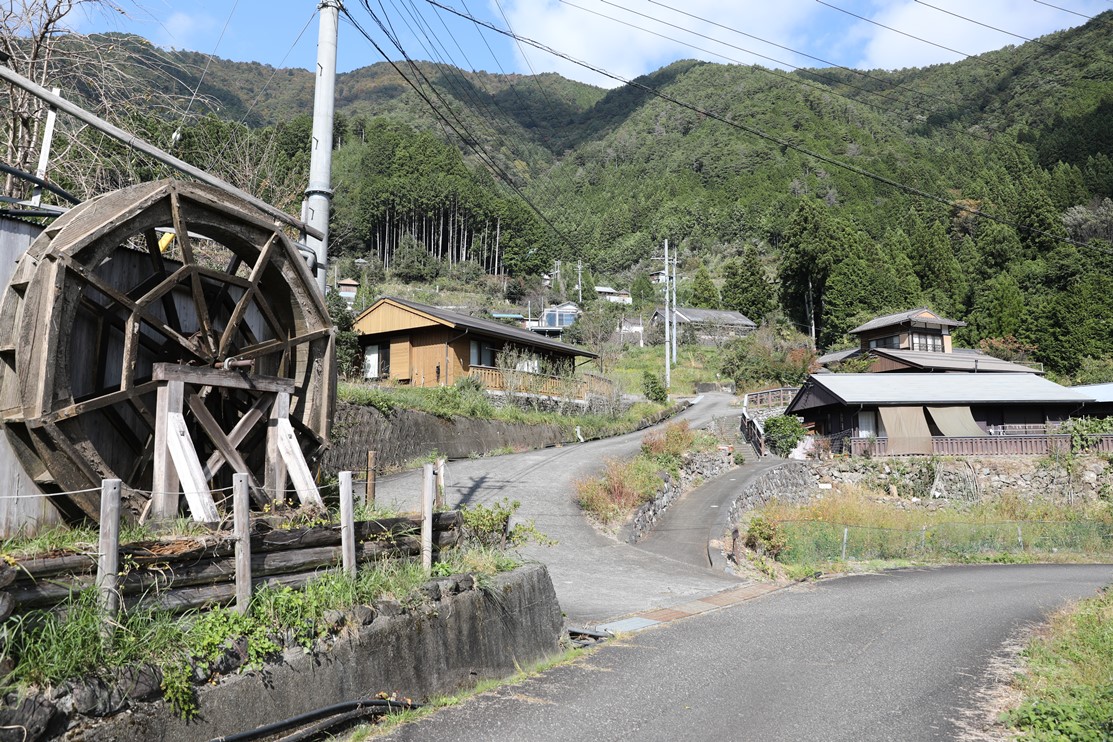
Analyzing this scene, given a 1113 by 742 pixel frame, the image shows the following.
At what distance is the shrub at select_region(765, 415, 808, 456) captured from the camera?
110 ft

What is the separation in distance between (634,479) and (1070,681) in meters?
13.8

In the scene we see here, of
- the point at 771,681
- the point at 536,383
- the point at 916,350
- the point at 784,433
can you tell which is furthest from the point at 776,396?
the point at 771,681

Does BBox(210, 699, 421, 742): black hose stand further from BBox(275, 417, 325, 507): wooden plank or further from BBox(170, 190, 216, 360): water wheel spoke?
BBox(170, 190, 216, 360): water wheel spoke

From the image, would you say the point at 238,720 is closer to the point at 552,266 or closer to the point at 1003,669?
the point at 1003,669

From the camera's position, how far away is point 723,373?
58.5 metres

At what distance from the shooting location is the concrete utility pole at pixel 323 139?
29.2ft

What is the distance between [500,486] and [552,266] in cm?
7087

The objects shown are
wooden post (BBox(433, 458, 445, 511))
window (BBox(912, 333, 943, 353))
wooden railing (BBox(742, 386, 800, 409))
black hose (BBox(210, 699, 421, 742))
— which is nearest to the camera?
black hose (BBox(210, 699, 421, 742))

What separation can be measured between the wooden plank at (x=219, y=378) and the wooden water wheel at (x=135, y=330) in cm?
23

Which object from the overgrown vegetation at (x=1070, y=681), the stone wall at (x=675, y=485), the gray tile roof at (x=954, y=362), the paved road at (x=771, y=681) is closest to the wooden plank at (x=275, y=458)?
the paved road at (x=771, y=681)

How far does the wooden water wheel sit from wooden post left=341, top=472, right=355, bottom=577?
6.02 feet

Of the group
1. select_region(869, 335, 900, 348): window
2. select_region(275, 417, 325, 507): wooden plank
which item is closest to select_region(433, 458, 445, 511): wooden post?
select_region(275, 417, 325, 507): wooden plank

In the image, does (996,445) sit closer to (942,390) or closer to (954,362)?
(942,390)

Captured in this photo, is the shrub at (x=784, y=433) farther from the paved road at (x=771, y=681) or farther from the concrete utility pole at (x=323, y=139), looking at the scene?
the concrete utility pole at (x=323, y=139)
